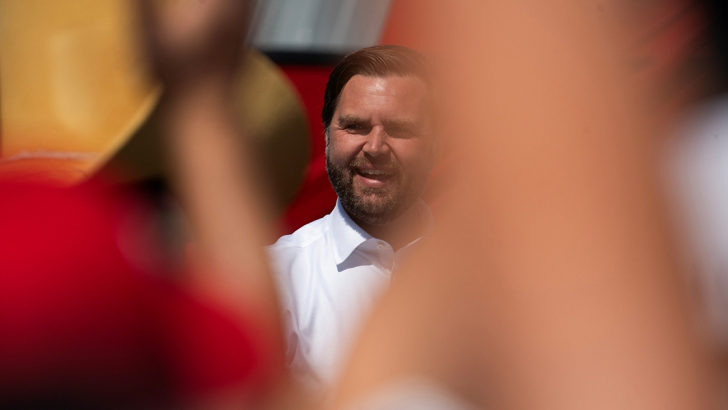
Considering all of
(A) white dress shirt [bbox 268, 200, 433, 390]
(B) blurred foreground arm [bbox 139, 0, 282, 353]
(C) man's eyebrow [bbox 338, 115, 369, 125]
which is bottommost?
(A) white dress shirt [bbox 268, 200, 433, 390]

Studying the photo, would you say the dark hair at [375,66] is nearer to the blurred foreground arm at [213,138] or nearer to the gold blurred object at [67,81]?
the gold blurred object at [67,81]

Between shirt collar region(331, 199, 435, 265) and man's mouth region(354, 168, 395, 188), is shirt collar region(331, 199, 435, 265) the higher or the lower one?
the lower one

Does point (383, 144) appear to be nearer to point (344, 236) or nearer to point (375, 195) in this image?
point (375, 195)

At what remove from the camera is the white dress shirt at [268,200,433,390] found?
3.56ft

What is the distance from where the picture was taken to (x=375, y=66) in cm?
121

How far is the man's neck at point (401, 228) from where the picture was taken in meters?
1.23

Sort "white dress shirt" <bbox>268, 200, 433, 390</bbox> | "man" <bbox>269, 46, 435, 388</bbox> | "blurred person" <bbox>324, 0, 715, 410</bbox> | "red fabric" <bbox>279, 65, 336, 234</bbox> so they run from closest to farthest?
"blurred person" <bbox>324, 0, 715, 410</bbox>
"white dress shirt" <bbox>268, 200, 433, 390</bbox>
"man" <bbox>269, 46, 435, 388</bbox>
"red fabric" <bbox>279, 65, 336, 234</bbox>

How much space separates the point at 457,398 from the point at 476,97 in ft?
0.41

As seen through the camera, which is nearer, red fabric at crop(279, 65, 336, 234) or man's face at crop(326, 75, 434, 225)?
man's face at crop(326, 75, 434, 225)

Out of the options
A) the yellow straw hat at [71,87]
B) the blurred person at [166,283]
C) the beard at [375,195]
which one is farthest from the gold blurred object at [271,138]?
the blurred person at [166,283]

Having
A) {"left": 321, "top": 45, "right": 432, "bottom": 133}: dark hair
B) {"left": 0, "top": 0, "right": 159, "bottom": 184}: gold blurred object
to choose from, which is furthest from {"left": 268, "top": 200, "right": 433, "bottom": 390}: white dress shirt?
{"left": 0, "top": 0, "right": 159, "bottom": 184}: gold blurred object

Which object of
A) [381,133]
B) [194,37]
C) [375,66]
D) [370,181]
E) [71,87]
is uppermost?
[194,37]

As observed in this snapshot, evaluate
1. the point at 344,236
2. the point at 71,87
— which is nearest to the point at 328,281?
the point at 344,236

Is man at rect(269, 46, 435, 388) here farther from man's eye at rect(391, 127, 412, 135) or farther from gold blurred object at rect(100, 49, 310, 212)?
gold blurred object at rect(100, 49, 310, 212)
